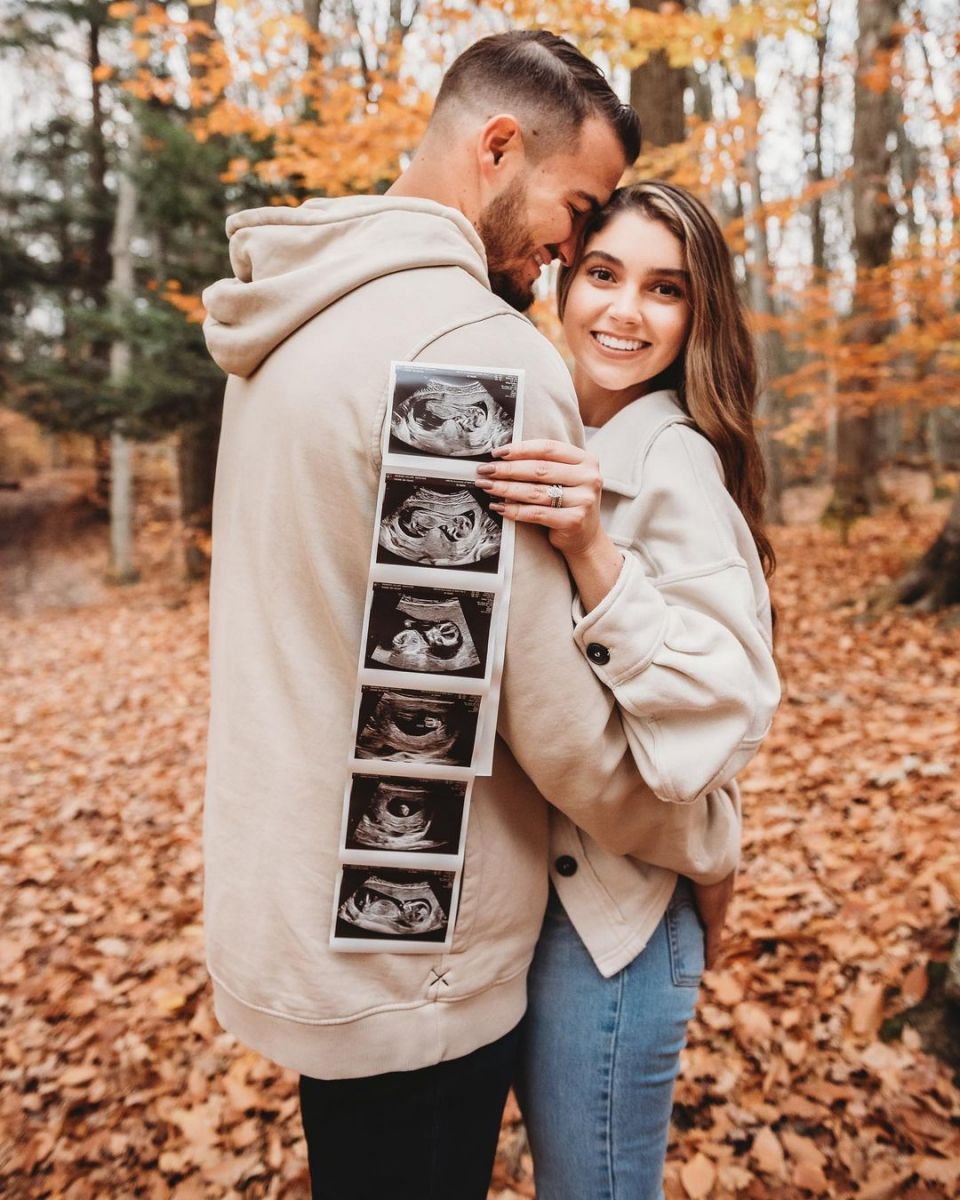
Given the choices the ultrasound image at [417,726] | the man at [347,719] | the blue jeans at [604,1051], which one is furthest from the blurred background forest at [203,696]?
the ultrasound image at [417,726]

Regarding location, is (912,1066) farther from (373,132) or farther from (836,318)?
(836,318)

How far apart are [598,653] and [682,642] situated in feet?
0.44

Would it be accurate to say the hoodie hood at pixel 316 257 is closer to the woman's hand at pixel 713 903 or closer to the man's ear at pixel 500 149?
the man's ear at pixel 500 149

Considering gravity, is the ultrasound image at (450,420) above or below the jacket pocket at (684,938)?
above

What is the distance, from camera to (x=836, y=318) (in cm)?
939

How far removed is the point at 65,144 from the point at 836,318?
13.9 meters

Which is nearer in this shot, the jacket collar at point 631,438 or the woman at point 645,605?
the woman at point 645,605

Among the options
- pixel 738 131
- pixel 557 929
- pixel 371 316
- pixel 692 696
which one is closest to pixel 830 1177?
pixel 557 929

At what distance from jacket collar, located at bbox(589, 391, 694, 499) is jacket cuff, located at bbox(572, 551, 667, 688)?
292 millimetres

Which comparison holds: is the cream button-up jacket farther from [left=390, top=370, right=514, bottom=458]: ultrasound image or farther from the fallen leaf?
the fallen leaf


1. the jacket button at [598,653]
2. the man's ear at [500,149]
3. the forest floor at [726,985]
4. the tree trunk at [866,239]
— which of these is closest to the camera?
the jacket button at [598,653]

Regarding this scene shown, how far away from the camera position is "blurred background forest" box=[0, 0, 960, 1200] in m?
2.57

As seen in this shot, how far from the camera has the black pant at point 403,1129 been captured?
3.96 feet

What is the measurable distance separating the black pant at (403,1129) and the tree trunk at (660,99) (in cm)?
581
